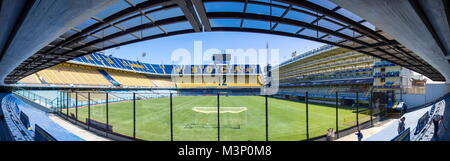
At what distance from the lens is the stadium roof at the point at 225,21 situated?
500 cm

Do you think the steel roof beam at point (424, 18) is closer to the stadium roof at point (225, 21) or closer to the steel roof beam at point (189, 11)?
the stadium roof at point (225, 21)

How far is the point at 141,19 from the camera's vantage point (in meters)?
5.99

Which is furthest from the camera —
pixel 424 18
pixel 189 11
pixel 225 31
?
pixel 225 31

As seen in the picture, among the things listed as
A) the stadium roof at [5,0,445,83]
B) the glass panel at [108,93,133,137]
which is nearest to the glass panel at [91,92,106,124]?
the glass panel at [108,93,133,137]

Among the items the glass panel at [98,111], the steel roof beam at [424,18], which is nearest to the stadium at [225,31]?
the steel roof beam at [424,18]

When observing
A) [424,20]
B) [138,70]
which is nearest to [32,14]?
[424,20]

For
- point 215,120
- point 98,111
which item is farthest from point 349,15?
point 98,111

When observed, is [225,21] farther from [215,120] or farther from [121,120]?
[121,120]

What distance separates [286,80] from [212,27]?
61.3 meters

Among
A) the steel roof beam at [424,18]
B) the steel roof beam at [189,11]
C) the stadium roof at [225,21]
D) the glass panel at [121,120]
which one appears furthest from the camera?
the glass panel at [121,120]

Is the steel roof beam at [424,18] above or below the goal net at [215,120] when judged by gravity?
above

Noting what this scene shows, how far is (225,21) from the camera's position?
6.48m

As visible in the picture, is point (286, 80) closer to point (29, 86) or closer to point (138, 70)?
point (138, 70)

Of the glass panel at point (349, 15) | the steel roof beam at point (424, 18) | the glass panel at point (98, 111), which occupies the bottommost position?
the glass panel at point (98, 111)
